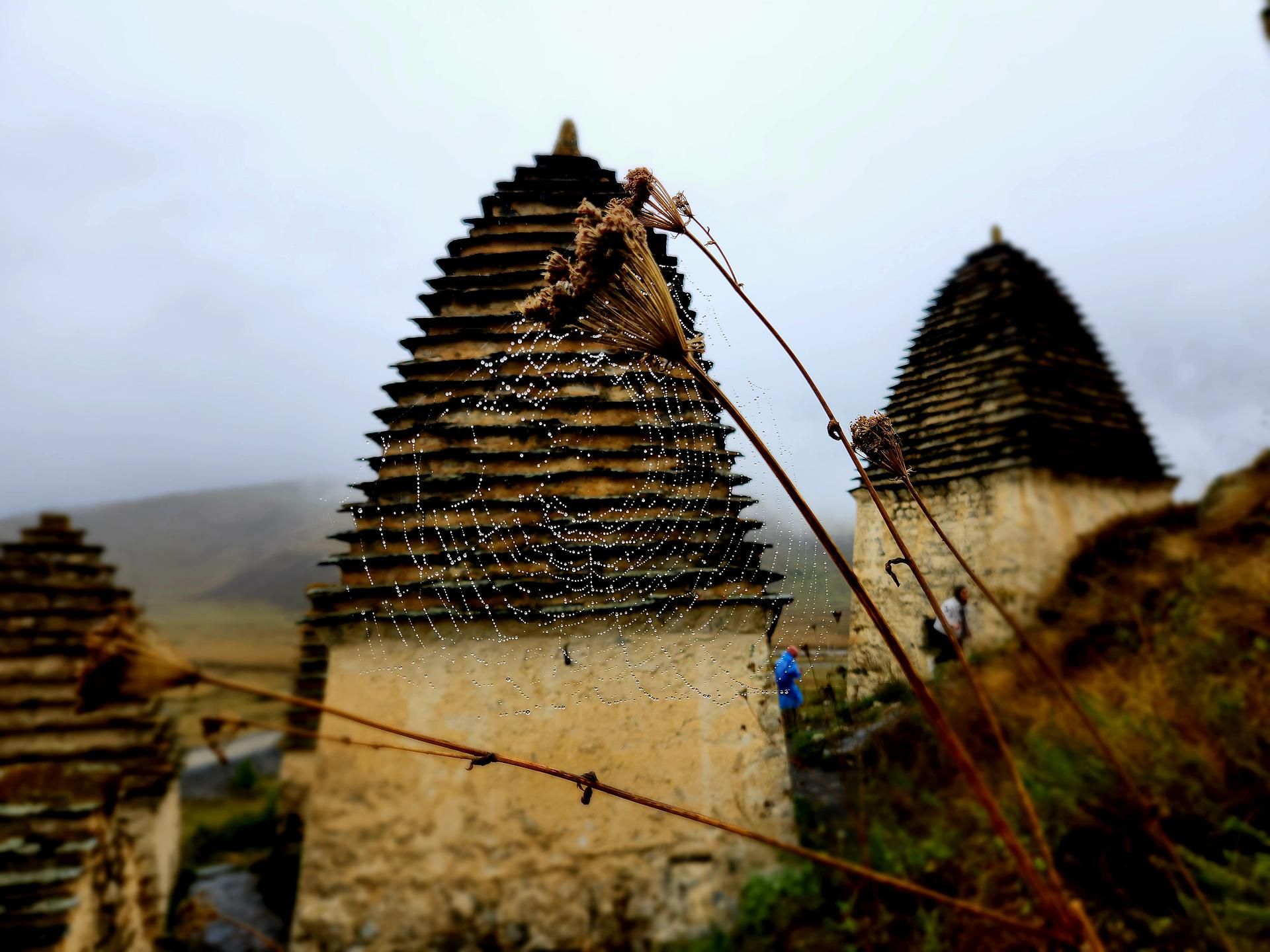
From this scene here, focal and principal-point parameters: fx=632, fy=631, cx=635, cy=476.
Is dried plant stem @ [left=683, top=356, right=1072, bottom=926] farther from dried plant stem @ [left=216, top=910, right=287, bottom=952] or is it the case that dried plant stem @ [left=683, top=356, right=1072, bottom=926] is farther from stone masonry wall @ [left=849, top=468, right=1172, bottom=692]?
dried plant stem @ [left=216, top=910, right=287, bottom=952]

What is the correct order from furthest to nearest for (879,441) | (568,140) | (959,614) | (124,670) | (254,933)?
(568,140), (254,933), (959,614), (879,441), (124,670)

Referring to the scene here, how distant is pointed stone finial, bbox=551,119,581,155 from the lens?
485 cm

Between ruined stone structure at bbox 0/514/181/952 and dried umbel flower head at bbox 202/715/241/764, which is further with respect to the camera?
ruined stone structure at bbox 0/514/181/952

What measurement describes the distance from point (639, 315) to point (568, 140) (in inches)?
189

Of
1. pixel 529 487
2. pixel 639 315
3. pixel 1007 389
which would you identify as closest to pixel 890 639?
pixel 639 315

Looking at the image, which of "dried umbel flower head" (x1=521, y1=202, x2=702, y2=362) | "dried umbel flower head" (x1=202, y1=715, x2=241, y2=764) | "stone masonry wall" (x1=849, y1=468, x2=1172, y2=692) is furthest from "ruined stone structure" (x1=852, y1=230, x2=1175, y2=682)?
"dried umbel flower head" (x1=202, y1=715, x2=241, y2=764)

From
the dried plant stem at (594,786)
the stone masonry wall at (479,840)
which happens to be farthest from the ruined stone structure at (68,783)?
the dried plant stem at (594,786)

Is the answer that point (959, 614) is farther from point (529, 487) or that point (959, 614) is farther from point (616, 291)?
A: point (529, 487)

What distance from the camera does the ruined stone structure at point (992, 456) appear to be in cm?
139

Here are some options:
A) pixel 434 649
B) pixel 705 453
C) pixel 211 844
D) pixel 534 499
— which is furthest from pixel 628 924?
pixel 211 844

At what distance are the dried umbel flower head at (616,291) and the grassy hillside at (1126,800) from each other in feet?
Result: 5.23

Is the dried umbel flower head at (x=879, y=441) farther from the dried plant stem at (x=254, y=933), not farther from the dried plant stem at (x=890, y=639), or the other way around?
the dried plant stem at (x=254, y=933)

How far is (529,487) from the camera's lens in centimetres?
335

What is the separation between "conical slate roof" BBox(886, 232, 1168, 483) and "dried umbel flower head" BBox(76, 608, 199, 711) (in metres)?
1.19
